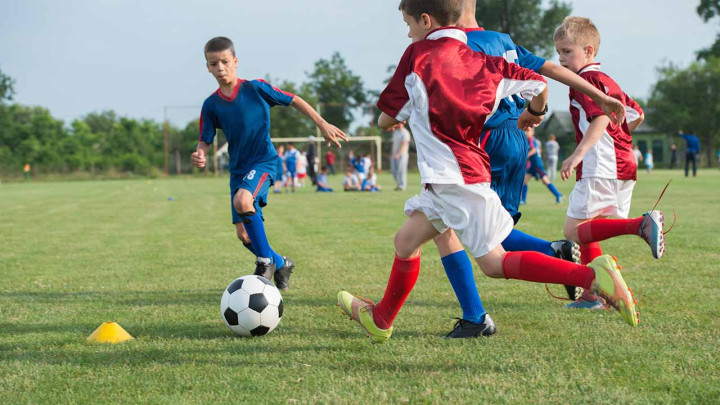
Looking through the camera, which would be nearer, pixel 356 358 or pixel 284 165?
pixel 356 358

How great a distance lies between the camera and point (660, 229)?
394 cm

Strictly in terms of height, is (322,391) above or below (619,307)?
below

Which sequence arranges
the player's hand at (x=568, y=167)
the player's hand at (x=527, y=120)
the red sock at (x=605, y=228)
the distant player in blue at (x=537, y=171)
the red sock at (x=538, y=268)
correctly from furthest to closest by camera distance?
the distant player in blue at (x=537, y=171) < the red sock at (x=605, y=228) < the player's hand at (x=527, y=120) < the player's hand at (x=568, y=167) < the red sock at (x=538, y=268)

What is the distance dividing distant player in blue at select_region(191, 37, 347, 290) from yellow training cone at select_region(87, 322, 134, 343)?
154 cm

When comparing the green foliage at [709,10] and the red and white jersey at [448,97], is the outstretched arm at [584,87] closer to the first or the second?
the red and white jersey at [448,97]

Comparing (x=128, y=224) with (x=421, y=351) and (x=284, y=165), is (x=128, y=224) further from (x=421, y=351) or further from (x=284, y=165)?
(x=284, y=165)

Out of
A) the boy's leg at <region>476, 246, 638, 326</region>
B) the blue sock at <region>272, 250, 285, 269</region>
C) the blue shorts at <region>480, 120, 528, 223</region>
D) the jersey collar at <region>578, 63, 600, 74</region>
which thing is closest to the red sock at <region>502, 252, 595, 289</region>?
the boy's leg at <region>476, 246, 638, 326</region>

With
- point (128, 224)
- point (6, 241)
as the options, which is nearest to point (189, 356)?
point (6, 241)

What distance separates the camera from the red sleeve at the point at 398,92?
313 cm

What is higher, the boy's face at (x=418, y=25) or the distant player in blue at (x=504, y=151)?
the boy's face at (x=418, y=25)

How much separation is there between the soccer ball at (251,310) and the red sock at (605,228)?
79.4 inches

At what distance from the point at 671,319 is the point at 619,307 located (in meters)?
1.37

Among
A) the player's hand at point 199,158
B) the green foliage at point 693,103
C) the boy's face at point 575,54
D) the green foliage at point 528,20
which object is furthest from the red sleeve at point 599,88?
the green foliage at point 693,103

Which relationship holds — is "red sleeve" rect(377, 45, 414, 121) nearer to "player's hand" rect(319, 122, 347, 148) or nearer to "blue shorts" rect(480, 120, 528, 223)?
"blue shorts" rect(480, 120, 528, 223)
